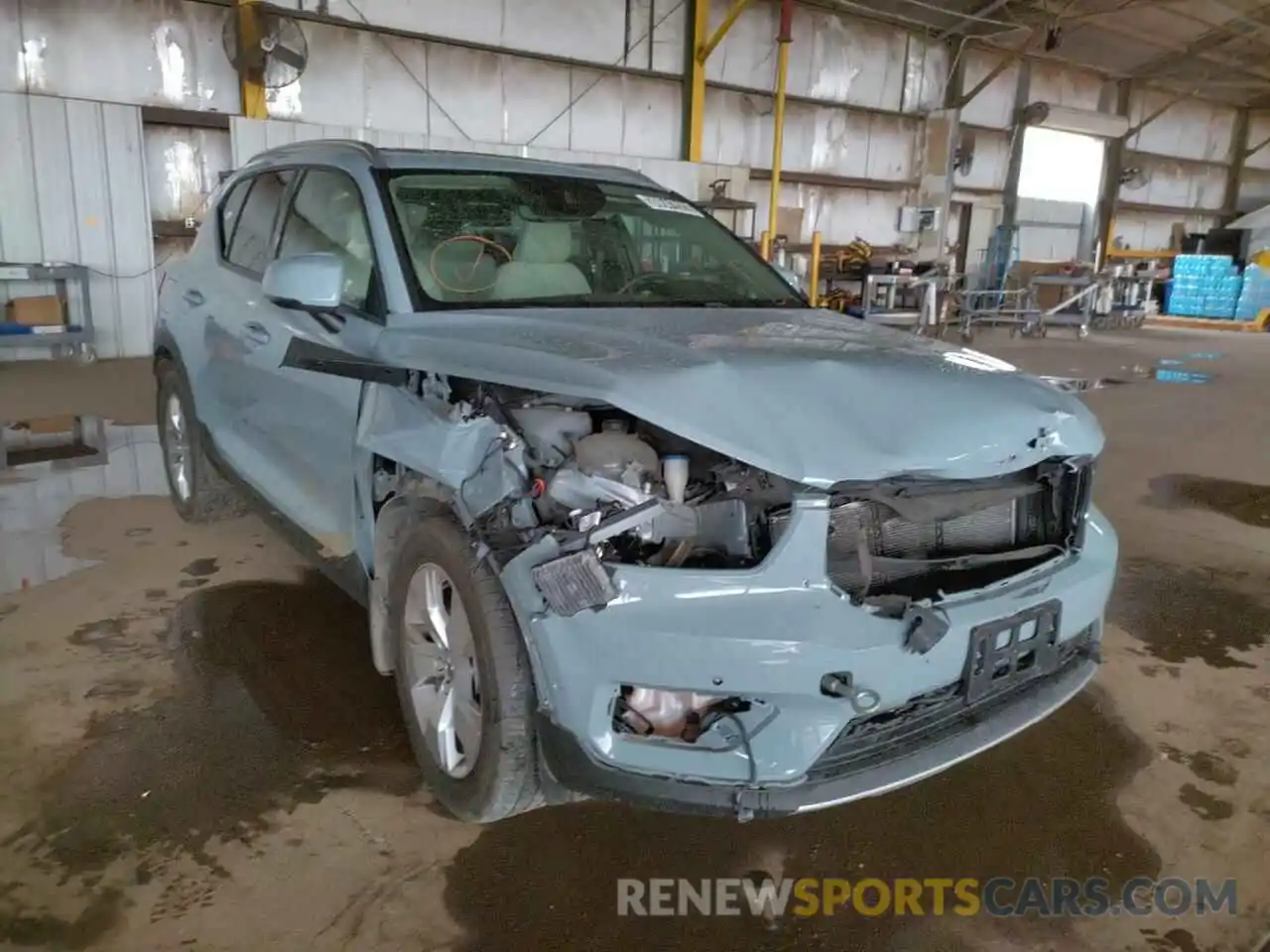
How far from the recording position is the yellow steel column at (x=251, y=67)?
9.53m

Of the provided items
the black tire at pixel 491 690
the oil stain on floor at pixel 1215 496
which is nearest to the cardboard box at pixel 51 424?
the black tire at pixel 491 690

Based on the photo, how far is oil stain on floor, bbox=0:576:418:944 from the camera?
2133 millimetres

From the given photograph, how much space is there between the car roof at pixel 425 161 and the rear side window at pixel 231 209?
0.75ft

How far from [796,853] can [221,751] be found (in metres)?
1.51

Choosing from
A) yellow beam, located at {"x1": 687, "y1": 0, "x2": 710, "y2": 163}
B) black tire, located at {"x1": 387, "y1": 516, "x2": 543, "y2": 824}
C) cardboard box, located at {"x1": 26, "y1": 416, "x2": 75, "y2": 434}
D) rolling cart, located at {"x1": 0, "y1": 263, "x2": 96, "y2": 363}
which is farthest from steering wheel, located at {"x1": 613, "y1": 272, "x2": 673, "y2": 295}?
yellow beam, located at {"x1": 687, "y1": 0, "x2": 710, "y2": 163}

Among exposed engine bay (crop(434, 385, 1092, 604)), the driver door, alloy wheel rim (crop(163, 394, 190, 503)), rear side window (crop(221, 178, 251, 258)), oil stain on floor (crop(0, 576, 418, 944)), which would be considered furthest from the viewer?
alloy wheel rim (crop(163, 394, 190, 503))

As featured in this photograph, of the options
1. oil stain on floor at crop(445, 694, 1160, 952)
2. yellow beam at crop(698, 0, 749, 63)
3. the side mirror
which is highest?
yellow beam at crop(698, 0, 749, 63)

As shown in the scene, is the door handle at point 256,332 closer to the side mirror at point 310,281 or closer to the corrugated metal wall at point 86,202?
the side mirror at point 310,281

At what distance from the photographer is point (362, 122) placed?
10852 millimetres

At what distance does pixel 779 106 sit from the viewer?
44.2ft

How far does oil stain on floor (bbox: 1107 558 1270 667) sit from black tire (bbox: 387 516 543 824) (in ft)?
8.18

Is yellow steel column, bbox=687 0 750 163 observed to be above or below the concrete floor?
above

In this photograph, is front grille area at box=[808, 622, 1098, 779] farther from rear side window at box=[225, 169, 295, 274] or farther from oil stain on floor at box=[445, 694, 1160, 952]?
rear side window at box=[225, 169, 295, 274]

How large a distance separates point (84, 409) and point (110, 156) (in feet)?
12.0
